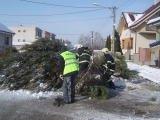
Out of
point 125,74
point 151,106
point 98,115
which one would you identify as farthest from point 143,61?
point 98,115

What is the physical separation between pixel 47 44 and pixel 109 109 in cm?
470

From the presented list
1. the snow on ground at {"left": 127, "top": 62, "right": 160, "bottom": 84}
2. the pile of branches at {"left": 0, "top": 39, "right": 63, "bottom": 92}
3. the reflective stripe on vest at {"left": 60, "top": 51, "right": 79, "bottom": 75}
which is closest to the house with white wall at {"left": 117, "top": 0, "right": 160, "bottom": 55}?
the snow on ground at {"left": 127, "top": 62, "right": 160, "bottom": 84}

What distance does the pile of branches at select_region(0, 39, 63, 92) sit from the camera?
829 centimetres

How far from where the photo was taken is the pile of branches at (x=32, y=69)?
326 inches

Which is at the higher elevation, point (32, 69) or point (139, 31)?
point (139, 31)

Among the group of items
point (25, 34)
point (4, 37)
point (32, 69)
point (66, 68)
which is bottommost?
point (32, 69)

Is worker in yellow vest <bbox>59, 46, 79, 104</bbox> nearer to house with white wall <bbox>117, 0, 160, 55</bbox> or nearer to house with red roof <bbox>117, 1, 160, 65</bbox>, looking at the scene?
house with red roof <bbox>117, 1, 160, 65</bbox>

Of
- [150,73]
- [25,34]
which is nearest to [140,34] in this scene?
[150,73]

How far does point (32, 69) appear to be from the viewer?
8.85 m

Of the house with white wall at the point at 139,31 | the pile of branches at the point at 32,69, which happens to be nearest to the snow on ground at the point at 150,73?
the pile of branches at the point at 32,69

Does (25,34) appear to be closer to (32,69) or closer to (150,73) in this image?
(150,73)

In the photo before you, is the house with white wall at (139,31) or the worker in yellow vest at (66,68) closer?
the worker in yellow vest at (66,68)

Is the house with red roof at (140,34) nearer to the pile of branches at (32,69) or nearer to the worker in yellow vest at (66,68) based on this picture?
the pile of branches at (32,69)

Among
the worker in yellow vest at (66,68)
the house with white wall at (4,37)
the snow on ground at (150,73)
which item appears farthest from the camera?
the house with white wall at (4,37)
